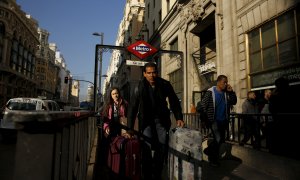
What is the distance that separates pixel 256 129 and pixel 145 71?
3.45m

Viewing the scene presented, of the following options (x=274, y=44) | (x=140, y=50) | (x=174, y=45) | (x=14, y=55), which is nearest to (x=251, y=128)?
(x=274, y=44)

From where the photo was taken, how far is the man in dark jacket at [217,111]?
5.43 m

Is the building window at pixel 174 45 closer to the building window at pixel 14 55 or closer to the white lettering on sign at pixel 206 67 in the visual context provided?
the white lettering on sign at pixel 206 67

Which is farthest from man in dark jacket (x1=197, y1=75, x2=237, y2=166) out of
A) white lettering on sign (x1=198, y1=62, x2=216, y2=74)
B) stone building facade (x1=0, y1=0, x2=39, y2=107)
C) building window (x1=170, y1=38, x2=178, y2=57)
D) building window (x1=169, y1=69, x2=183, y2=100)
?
stone building facade (x1=0, y1=0, x2=39, y2=107)

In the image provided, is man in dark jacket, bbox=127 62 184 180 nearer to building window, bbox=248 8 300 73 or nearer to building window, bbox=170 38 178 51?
building window, bbox=248 8 300 73

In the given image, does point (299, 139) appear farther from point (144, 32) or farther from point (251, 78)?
point (144, 32)

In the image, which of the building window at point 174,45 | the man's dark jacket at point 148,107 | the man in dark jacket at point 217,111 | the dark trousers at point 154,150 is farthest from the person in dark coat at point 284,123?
the building window at point 174,45

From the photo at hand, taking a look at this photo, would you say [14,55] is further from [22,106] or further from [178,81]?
[22,106]

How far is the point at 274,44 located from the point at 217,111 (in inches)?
195

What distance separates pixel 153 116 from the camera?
150 inches

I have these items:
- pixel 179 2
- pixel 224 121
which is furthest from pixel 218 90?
pixel 179 2

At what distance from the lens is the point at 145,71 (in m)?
3.95

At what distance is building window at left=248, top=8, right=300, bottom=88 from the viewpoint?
7.91 meters

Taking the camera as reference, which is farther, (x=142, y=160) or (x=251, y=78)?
(x=251, y=78)
